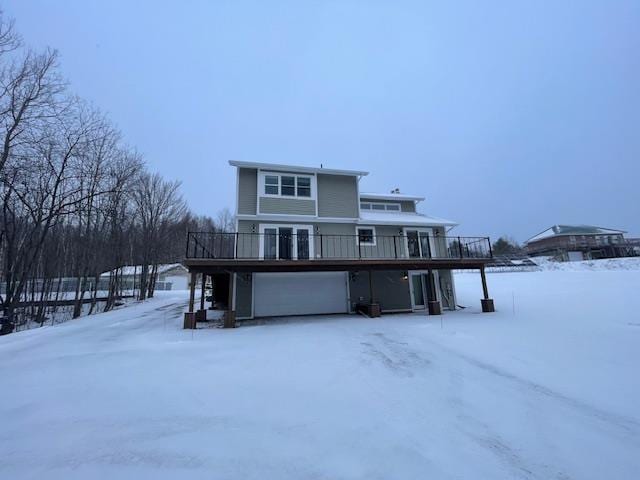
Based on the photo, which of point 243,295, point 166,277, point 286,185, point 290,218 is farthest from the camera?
point 166,277

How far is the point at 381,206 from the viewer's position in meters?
15.6

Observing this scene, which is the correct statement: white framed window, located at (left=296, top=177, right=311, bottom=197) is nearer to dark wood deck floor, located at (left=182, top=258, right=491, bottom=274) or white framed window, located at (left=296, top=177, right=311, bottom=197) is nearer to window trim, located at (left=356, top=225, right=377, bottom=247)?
window trim, located at (left=356, top=225, right=377, bottom=247)

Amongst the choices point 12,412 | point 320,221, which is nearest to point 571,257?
point 320,221

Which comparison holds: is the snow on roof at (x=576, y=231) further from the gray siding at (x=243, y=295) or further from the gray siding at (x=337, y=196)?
the gray siding at (x=243, y=295)

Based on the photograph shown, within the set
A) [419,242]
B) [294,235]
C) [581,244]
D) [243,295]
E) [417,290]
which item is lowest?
[417,290]

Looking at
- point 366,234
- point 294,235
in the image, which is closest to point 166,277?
point 294,235

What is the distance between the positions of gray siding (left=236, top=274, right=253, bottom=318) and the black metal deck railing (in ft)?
3.16

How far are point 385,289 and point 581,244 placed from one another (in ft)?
125

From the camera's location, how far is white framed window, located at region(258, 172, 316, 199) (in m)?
12.2

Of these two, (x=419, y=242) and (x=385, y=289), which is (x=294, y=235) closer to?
(x=385, y=289)

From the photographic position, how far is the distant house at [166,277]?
3288 centimetres

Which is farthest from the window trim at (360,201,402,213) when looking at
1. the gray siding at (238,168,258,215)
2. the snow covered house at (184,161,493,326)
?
the gray siding at (238,168,258,215)

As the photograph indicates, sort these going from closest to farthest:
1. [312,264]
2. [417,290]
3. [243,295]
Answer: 1. [312,264]
2. [243,295]
3. [417,290]

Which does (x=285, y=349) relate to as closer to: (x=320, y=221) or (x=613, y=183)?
(x=320, y=221)
